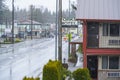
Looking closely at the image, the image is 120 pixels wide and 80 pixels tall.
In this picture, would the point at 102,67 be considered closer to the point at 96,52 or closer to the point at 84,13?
the point at 96,52

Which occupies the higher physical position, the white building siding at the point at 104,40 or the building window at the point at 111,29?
the building window at the point at 111,29

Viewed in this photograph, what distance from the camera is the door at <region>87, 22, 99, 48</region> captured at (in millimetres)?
28594

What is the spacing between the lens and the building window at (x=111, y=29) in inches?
1126

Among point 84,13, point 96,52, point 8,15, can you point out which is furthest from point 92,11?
point 8,15

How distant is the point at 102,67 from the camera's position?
94.5 ft

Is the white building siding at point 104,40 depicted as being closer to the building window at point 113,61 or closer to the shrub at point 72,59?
the building window at point 113,61

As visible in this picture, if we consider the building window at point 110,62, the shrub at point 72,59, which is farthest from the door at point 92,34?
the shrub at point 72,59

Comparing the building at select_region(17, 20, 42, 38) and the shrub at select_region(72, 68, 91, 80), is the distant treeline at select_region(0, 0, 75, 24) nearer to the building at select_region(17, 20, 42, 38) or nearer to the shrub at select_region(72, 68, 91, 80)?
the building at select_region(17, 20, 42, 38)

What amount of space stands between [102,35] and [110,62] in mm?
1901

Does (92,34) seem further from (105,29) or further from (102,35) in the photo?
(105,29)

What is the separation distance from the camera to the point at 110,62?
28.5 m

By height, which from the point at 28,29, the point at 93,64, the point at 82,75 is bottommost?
the point at 28,29

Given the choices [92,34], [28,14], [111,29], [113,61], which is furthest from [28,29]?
[113,61]

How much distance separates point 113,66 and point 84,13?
13.3 ft
